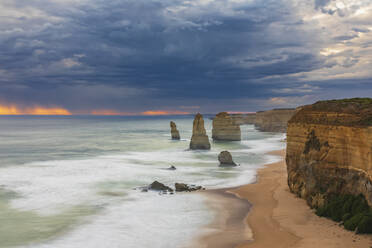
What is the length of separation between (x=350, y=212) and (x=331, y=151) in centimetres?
421

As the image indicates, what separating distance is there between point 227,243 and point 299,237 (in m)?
3.45

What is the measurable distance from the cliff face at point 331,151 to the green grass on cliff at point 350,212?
0.37m

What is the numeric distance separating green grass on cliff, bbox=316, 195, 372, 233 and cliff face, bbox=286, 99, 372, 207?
370mm

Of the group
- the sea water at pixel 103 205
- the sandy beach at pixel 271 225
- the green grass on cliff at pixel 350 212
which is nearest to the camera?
the green grass on cliff at pixel 350 212

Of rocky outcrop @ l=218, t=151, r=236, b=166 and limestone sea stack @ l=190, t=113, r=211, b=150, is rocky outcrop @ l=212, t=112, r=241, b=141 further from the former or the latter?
rocky outcrop @ l=218, t=151, r=236, b=166

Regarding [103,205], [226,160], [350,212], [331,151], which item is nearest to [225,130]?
[226,160]

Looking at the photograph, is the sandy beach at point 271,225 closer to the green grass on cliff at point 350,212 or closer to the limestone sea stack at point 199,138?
the green grass on cliff at point 350,212

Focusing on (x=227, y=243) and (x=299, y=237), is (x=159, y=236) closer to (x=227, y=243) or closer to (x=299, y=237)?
(x=227, y=243)

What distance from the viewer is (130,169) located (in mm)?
42438

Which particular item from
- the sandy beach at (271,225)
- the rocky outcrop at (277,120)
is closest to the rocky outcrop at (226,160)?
the sandy beach at (271,225)

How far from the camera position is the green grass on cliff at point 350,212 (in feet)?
49.9

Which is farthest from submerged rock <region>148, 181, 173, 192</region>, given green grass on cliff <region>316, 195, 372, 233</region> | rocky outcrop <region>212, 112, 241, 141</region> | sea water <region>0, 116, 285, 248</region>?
rocky outcrop <region>212, 112, 241, 141</region>

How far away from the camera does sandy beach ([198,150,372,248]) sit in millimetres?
15414

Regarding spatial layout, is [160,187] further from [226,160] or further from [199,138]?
[199,138]
